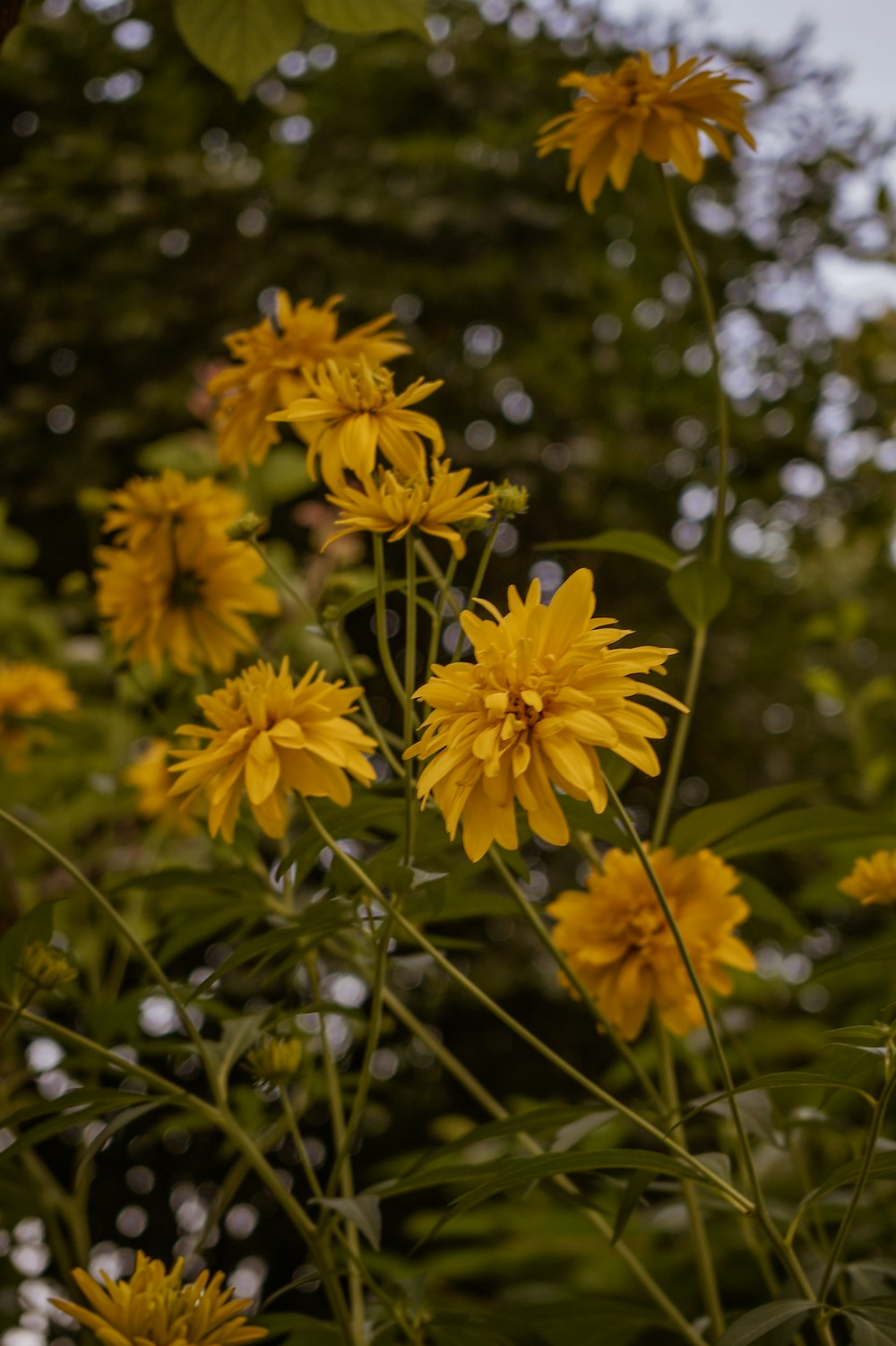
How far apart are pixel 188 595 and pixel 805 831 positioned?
0.42m

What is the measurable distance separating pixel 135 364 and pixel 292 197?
0.42 meters

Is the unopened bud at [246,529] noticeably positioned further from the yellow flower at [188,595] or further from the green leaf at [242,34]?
the green leaf at [242,34]

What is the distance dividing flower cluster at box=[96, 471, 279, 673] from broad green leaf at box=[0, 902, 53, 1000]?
0.76 ft

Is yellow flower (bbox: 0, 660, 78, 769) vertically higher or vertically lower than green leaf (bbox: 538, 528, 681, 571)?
lower

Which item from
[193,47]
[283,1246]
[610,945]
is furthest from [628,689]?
[283,1246]

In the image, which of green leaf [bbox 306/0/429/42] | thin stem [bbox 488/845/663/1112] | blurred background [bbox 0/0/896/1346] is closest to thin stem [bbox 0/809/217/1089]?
thin stem [bbox 488/845/663/1112]

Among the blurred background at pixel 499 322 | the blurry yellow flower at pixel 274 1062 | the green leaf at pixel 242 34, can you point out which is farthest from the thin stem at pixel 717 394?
the blurred background at pixel 499 322

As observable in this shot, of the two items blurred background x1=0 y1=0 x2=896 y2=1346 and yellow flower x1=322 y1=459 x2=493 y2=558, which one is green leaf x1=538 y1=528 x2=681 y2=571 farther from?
blurred background x1=0 y1=0 x2=896 y2=1346

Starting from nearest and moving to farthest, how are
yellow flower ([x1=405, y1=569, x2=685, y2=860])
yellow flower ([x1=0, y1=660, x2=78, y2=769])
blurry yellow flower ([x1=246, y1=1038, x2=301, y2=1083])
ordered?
1. yellow flower ([x1=405, y1=569, x2=685, y2=860])
2. blurry yellow flower ([x1=246, y1=1038, x2=301, y2=1083])
3. yellow flower ([x1=0, y1=660, x2=78, y2=769])

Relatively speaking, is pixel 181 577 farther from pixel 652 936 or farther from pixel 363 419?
pixel 652 936

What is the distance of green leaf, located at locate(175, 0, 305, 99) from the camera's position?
670mm

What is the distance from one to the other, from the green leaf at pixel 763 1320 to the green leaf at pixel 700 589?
35 cm

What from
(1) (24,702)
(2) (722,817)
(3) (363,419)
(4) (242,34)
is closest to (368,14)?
(4) (242,34)

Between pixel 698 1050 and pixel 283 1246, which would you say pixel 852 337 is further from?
pixel 283 1246
